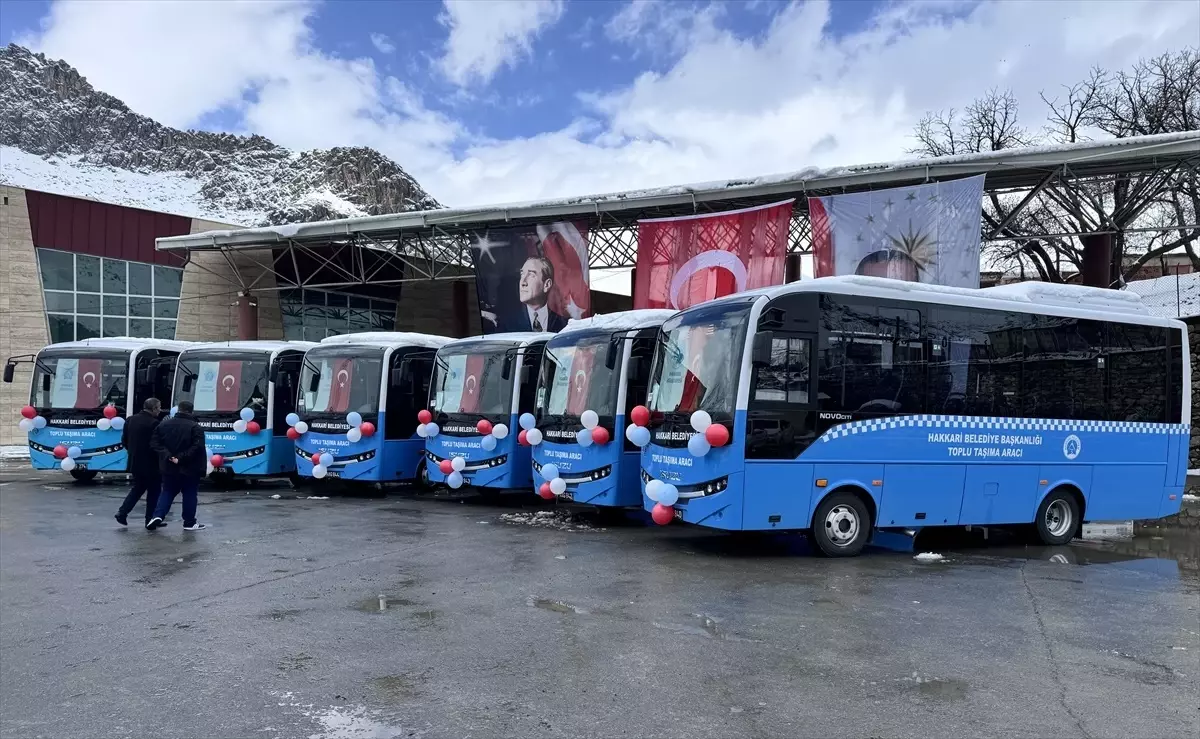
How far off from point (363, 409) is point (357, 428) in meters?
0.45

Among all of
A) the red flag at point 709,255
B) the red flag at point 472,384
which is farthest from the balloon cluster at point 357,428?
the red flag at point 709,255

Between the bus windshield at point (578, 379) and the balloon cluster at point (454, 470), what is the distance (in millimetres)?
2061

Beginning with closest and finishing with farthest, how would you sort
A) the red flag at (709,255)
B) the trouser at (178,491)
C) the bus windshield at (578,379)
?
the trouser at (178,491) < the bus windshield at (578,379) < the red flag at (709,255)

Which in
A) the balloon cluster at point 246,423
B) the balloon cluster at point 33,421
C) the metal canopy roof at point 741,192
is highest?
the metal canopy roof at point 741,192

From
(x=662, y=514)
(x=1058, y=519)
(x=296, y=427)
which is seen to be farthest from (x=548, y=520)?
(x=1058, y=519)

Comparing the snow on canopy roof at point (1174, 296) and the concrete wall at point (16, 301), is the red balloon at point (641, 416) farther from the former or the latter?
the concrete wall at point (16, 301)

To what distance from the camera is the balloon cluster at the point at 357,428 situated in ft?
51.1

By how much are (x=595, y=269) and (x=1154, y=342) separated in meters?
17.7

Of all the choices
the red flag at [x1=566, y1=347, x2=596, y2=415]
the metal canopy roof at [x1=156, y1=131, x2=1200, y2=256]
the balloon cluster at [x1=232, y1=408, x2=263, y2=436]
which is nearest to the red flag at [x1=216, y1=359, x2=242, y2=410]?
the balloon cluster at [x1=232, y1=408, x2=263, y2=436]

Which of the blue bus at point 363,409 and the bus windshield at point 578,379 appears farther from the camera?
the blue bus at point 363,409

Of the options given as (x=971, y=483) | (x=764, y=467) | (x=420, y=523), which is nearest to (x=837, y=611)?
(x=764, y=467)

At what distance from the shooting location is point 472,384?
1497cm

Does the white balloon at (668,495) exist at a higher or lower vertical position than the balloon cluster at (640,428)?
lower

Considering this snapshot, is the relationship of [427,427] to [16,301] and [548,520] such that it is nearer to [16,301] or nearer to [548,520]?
[548,520]
